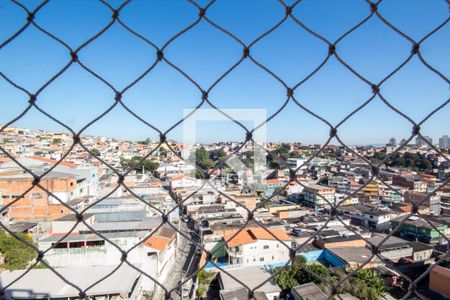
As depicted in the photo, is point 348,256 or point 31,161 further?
point 31,161

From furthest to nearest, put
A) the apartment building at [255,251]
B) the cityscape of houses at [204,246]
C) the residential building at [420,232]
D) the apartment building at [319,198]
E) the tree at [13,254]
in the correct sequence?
the apartment building at [319,198], the residential building at [420,232], the apartment building at [255,251], the tree at [13,254], the cityscape of houses at [204,246]

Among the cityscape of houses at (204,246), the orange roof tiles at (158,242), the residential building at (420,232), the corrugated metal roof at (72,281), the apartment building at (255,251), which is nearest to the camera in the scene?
the corrugated metal roof at (72,281)

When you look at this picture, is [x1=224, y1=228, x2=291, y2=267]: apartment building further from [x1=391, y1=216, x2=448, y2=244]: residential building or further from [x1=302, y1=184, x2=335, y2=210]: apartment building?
[x1=302, y1=184, x2=335, y2=210]: apartment building

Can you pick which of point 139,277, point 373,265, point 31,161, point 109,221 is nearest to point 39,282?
point 139,277

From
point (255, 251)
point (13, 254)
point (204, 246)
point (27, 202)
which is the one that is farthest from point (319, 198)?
point (13, 254)

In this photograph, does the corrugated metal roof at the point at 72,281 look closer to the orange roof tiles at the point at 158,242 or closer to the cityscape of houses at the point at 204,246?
the cityscape of houses at the point at 204,246

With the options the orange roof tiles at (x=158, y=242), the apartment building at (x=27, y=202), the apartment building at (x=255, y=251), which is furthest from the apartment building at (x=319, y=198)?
the apartment building at (x=27, y=202)

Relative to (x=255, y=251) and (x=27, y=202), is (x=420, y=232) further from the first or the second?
(x=27, y=202)

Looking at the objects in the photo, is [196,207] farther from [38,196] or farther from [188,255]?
[38,196]

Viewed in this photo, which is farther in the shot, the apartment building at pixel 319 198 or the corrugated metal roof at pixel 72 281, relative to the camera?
the apartment building at pixel 319 198

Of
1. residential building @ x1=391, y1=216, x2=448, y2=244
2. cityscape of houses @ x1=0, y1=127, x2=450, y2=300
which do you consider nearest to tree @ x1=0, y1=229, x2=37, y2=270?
cityscape of houses @ x1=0, y1=127, x2=450, y2=300

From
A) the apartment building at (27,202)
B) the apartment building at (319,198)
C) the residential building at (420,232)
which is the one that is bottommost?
the residential building at (420,232)
